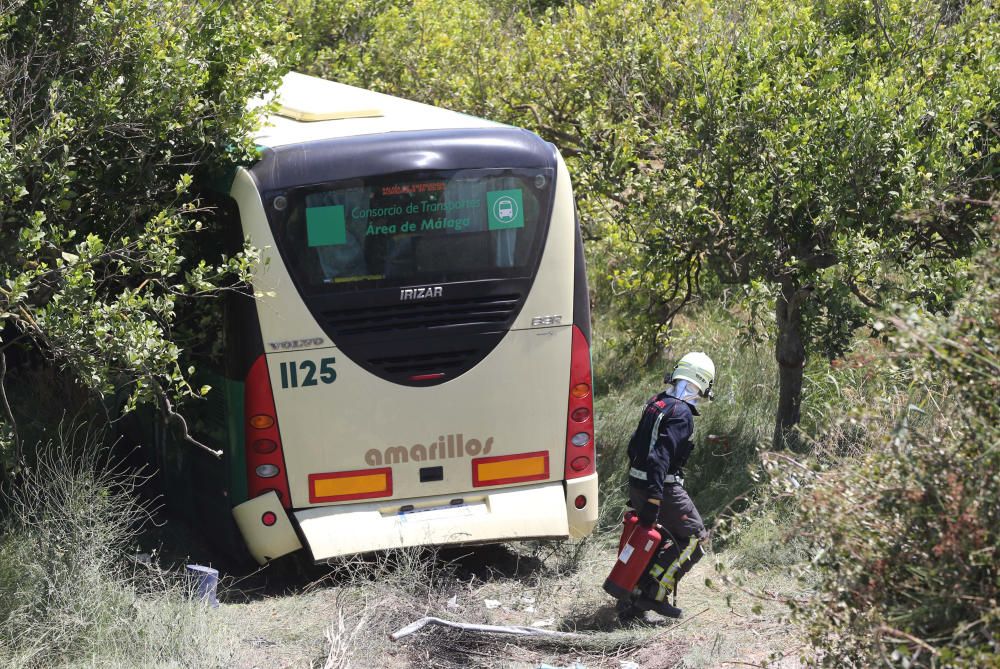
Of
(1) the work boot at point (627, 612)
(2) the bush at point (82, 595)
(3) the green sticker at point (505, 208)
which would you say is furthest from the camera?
(3) the green sticker at point (505, 208)

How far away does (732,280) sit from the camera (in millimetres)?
9453

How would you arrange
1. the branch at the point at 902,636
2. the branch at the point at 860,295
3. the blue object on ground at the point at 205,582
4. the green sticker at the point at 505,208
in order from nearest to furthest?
the branch at the point at 902,636 < the blue object on ground at the point at 205,582 < the green sticker at the point at 505,208 < the branch at the point at 860,295

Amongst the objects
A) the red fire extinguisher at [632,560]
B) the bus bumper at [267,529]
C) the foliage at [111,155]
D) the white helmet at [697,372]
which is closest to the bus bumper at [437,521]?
the bus bumper at [267,529]

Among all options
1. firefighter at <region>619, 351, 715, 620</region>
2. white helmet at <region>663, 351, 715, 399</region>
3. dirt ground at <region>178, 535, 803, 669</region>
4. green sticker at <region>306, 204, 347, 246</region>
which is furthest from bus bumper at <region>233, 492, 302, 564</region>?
white helmet at <region>663, 351, 715, 399</region>

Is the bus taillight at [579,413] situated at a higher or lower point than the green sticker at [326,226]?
lower

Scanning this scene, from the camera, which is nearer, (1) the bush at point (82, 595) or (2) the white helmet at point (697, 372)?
(1) the bush at point (82, 595)

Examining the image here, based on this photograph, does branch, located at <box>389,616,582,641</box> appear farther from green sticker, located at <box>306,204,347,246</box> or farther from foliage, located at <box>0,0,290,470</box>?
green sticker, located at <box>306,204,347,246</box>

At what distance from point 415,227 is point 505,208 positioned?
0.59 meters

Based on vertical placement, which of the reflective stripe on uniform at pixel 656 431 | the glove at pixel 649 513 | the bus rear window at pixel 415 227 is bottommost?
the glove at pixel 649 513

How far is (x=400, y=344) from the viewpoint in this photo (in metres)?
7.59

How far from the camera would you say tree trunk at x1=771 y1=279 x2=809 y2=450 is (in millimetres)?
9531

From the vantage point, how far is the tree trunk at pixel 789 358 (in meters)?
9.53

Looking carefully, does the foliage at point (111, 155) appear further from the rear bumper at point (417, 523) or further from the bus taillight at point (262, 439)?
the rear bumper at point (417, 523)

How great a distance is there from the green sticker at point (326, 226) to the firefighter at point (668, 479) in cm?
216
